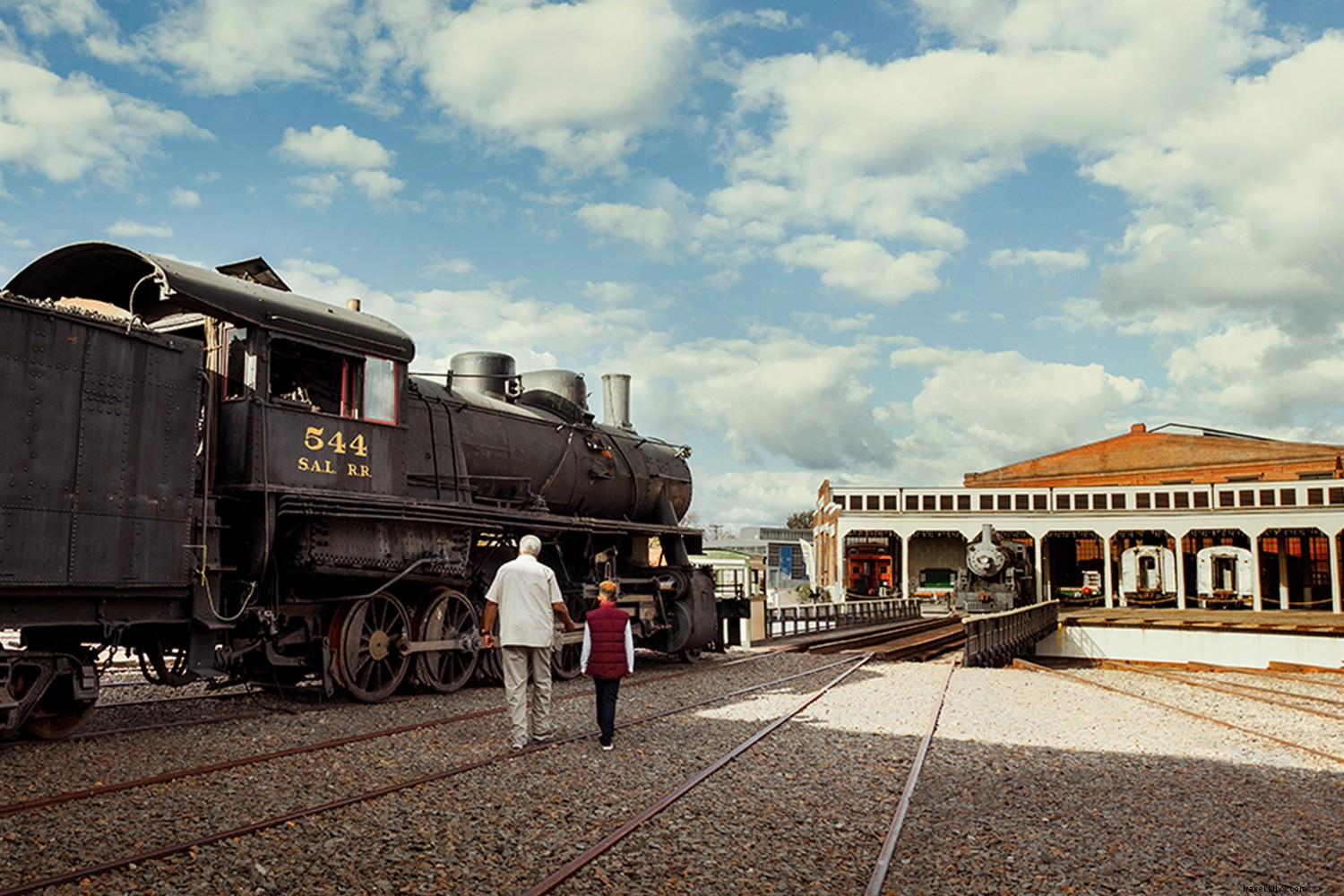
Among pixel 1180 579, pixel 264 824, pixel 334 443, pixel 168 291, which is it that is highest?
pixel 168 291

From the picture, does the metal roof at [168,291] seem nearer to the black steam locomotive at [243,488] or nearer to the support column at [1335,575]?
the black steam locomotive at [243,488]

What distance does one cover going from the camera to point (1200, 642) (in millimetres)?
27375

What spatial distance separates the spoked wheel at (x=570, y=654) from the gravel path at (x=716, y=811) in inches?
104

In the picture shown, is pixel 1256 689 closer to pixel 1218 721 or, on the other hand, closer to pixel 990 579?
pixel 1218 721

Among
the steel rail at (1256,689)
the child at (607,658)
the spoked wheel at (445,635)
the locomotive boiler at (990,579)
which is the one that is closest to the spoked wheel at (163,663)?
the spoked wheel at (445,635)

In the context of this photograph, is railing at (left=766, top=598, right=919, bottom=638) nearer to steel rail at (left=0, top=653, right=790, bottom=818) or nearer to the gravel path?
the gravel path

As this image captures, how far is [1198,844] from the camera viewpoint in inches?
222

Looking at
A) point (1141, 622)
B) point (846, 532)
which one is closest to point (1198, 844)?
point (1141, 622)

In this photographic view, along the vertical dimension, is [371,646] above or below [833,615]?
above

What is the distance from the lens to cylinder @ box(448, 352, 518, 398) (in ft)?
41.9

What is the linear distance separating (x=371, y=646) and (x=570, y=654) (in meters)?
3.59

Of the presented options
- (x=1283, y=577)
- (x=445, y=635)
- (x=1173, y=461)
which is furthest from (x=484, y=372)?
(x=1173, y=461)

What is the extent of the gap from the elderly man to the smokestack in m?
7.98

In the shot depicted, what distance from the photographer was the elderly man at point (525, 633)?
789 cm
